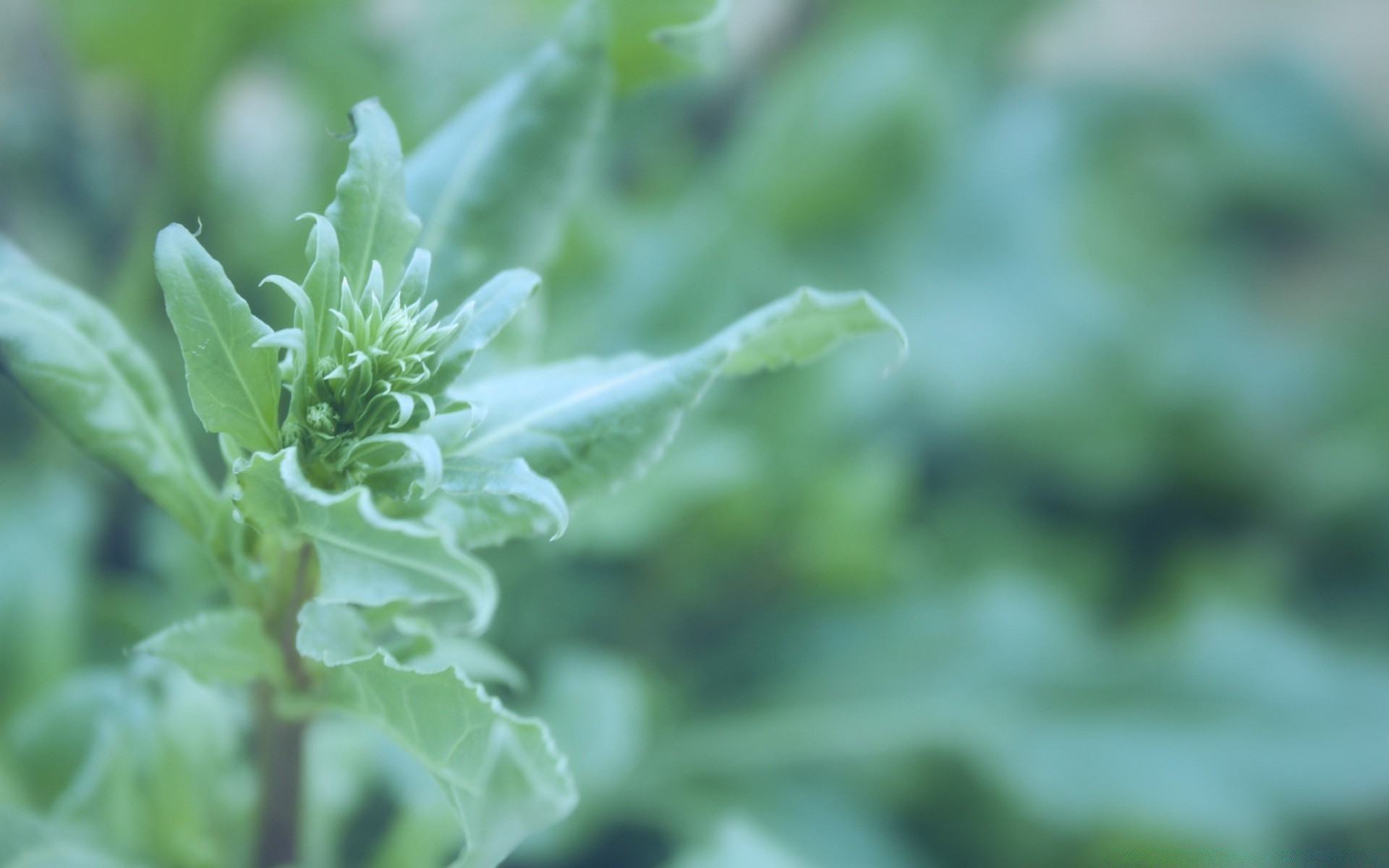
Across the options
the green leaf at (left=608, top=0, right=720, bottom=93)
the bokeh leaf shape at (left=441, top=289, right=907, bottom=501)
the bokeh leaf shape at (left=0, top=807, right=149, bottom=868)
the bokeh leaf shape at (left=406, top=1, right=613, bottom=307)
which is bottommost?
the bokeh leaf shape at (left=0, top=807, right=149, bottom=868)

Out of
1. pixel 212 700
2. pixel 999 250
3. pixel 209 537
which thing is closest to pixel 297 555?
pixel 209 537

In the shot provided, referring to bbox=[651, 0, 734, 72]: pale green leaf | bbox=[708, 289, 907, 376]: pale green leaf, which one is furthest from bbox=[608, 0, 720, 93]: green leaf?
bbox=[708, 289, 907, 376]: pale green leaf

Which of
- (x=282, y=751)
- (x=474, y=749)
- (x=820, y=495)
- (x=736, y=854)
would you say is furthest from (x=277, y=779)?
(x=820, y=495)

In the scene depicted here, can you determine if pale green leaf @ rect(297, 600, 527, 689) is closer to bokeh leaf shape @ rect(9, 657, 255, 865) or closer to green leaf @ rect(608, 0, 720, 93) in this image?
bokeh leaf shape @ rect(9, 657, 255, 865)

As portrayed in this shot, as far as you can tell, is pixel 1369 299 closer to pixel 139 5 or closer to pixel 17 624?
pixel 139 5

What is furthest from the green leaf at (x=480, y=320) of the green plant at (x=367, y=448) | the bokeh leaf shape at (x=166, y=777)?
the bokeh leaf shape at (x=166, y=777)

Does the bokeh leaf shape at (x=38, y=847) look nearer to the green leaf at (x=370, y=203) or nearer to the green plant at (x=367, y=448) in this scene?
the green plant at (x=367, y=448)

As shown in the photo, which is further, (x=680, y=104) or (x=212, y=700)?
(x=680, y=104)
